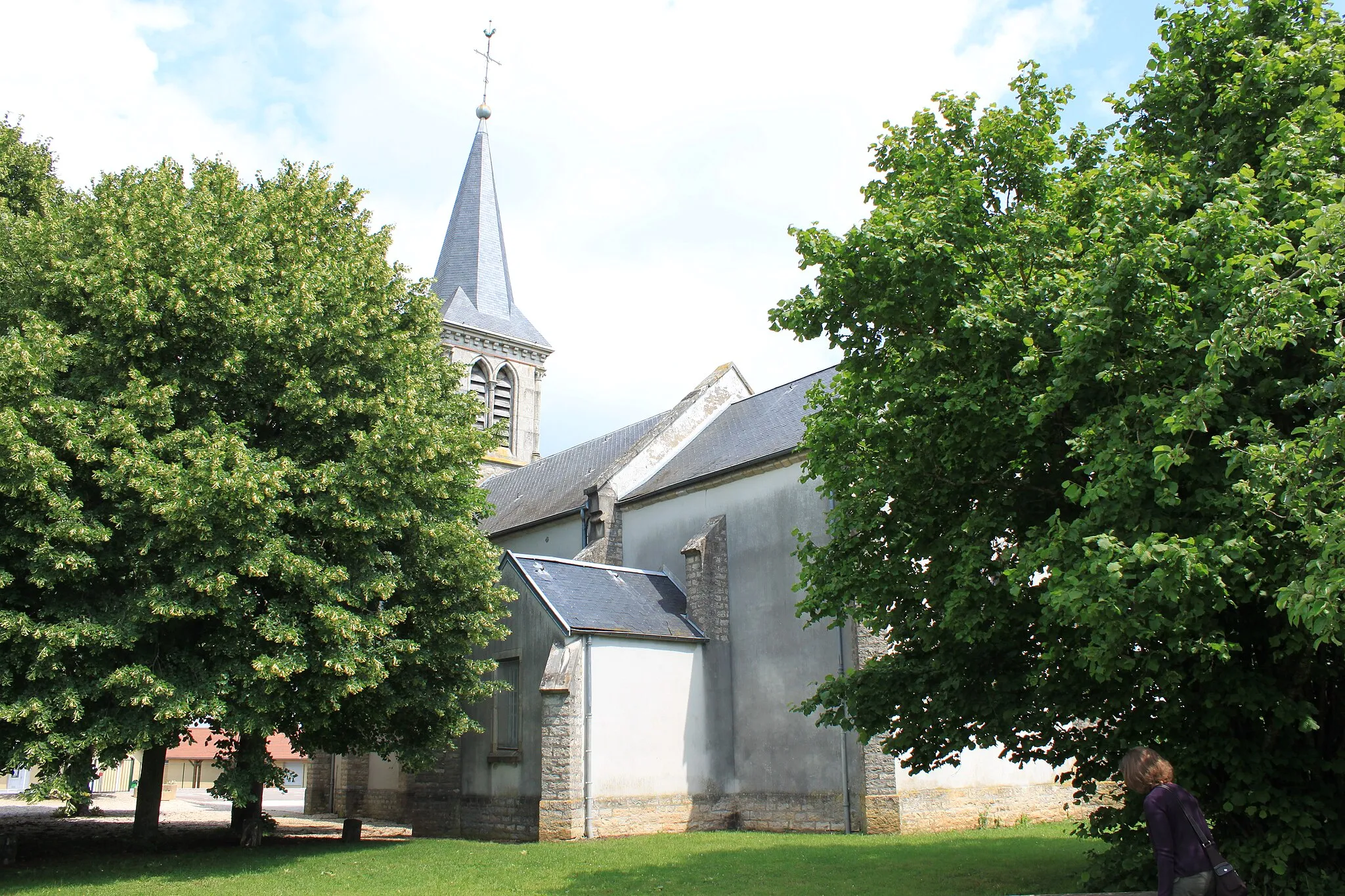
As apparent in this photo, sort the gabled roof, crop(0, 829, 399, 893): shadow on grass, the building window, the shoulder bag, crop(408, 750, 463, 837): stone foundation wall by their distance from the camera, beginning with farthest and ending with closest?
1. the gabled roof
2. crop(408, 750, 463, 837): stone foundation wall
3. the building window
4. crop(0, 829, 399, 893): shadow on grass
5. the shoulder bag

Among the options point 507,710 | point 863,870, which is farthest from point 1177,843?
point 507,710

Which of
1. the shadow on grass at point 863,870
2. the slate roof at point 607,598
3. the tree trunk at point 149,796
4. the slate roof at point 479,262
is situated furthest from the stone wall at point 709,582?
the slate roof at point 479,262

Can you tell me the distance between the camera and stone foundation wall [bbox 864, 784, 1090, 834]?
17609mm

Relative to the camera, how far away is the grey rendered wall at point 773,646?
62.5 feet

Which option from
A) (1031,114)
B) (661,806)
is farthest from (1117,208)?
(661,806)

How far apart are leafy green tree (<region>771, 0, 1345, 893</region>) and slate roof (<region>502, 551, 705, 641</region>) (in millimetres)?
8313

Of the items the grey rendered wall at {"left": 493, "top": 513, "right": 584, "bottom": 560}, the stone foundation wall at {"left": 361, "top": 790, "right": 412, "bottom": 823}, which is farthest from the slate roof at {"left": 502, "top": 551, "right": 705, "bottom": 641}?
the stone foundation wall at {"left": 361, "top": 790, "right": 412, "bottom": 823}

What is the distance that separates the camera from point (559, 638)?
63.2 feet

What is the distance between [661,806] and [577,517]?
8758 mm

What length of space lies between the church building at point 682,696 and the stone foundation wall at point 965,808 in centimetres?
3

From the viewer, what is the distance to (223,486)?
1296 cm

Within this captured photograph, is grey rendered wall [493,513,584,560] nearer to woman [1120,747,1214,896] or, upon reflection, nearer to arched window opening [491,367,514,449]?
arched window opening [491,367,514,449]

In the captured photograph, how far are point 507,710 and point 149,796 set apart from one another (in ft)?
21.9

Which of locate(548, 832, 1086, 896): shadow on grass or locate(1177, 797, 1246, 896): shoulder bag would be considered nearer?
locate(1177, 797, 1246, 896): shoulder bag
